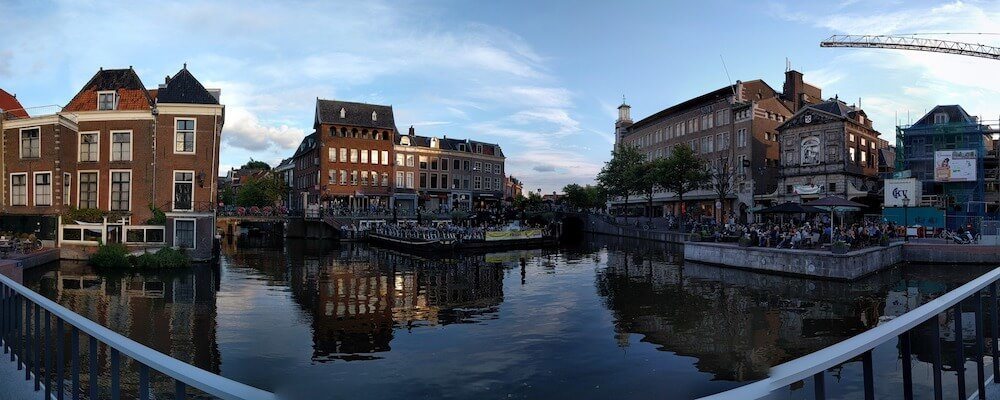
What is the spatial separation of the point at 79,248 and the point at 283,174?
2344 inches

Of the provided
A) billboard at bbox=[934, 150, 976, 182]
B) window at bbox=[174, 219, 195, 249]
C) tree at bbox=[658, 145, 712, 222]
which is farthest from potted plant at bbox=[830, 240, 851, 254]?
window at bbox=[174, 219, 195, 249]

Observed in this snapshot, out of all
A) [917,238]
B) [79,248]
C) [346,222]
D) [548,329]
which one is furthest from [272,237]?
[917,238]

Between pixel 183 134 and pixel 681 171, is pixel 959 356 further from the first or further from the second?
pixel 681 171

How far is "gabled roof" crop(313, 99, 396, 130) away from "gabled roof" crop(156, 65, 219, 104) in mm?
32416

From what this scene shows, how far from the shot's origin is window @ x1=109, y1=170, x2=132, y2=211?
33.9 metres

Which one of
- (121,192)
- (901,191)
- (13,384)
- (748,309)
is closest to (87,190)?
(121,192)

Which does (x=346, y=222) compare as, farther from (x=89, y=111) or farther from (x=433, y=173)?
(x=89, y=111)

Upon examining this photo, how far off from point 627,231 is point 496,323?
48543 mm

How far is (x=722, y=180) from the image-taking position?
195ft

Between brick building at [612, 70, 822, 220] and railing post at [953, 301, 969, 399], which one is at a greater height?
brick building at [612, 70, 822, 220]

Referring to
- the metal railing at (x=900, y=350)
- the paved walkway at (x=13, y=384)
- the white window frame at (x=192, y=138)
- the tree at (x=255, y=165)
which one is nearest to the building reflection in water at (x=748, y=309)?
the metal railing at (x=900, y=350)

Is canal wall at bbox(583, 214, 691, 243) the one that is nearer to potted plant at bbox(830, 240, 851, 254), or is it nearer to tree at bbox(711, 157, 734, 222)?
tree at bbox(711, 157, 734, 222)

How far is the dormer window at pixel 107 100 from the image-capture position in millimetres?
34281

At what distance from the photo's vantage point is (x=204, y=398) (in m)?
10.4
